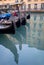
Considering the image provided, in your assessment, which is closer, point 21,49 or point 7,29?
point 21,49

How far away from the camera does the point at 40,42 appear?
8.98 metres

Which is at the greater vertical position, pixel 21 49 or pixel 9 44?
pixel 21 49

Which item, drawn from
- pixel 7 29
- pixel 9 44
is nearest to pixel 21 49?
pixel 9 44

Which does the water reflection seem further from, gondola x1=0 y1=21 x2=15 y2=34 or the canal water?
gondola x1=0 y1=21 x2=15 y2=34

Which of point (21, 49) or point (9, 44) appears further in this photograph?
point (9, 44)

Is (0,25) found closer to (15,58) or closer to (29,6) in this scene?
(15,58)

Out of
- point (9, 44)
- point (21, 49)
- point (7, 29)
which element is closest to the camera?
point (21, 49)

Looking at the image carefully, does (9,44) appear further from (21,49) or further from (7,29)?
(7,29)

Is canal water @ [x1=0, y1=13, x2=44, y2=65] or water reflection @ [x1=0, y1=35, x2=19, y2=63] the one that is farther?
water reflection @ [x1=0, y1=35, x2=19, y2=63]

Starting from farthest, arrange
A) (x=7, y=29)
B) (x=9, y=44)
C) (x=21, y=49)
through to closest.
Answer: (x=7, y=29) < (x=9, y=44) < (x=21, y=49)

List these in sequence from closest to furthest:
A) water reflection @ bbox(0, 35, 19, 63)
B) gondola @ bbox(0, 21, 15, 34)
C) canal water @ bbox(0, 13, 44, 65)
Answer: canal water @ bbox(0, 13, 44, 65), water reflection @ bbox(0, 35, 19, 63), gondola @ bbox(0, 21, 15, 34)

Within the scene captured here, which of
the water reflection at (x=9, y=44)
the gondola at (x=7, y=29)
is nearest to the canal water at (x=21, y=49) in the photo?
the water reflection at (x=9, y=44)

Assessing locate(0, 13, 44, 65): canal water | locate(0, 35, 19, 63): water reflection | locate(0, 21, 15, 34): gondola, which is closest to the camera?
locate(0, 13, 44, 65): canal water

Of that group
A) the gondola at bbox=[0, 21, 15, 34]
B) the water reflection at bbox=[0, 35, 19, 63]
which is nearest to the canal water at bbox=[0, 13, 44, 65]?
the water reflection at bbox=[0, 35, 19, 63]
